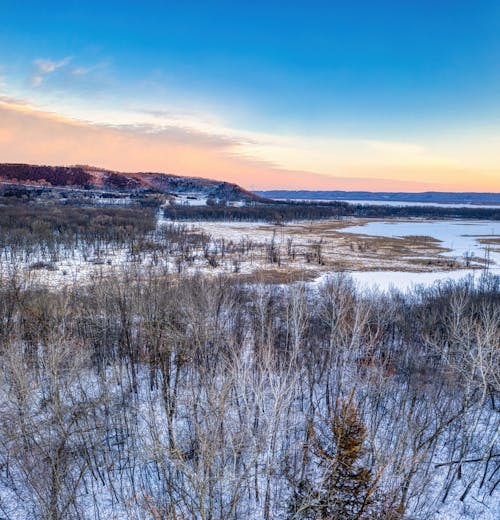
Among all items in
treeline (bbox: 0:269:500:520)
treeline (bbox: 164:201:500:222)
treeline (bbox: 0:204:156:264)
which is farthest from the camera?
treeline (bbox: 164:201:500:222)

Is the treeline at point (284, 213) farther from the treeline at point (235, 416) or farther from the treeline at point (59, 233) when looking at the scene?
the treeline at point (235, 416)

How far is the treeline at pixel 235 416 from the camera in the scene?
1086cm

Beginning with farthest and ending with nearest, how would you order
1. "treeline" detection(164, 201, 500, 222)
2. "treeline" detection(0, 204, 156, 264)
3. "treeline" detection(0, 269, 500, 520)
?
"treeline" detection(164, 201, 500, 222) → "treeline" detection(0, 204, 156, 264) → "treeline" detection(0, 269, 500, 520)

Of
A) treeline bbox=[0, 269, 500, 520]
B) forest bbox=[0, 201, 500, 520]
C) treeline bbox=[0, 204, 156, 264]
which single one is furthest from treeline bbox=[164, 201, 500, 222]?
treeline bbox=[0, 269, 500, 520]

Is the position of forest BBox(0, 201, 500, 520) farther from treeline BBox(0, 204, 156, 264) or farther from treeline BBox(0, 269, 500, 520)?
treeline BBox(0, 204, 156, 264)

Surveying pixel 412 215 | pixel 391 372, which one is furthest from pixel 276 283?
pixel 412 215

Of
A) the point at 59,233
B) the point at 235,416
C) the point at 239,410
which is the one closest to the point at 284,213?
the point at 59,233

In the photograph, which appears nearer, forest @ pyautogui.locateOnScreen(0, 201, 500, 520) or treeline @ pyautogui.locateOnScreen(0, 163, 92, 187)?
forest @ pyautogui.locateOnScreen(0, 201, 500, 520)

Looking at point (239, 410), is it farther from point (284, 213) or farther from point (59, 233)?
point (284, 213)

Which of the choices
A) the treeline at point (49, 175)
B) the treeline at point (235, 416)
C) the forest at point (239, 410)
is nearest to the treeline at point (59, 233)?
the treeline at point (235, 416)

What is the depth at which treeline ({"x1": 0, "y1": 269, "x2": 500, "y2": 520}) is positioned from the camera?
1086 cm

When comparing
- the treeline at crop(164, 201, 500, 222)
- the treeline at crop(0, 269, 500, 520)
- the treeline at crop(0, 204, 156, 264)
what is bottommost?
the treeline at crop(0, 269, 500, 520)

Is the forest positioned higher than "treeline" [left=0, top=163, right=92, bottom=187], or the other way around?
"treeline" [left=0, top=163, right=92, bottom=187]

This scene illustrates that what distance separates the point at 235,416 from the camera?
58.2 feet
